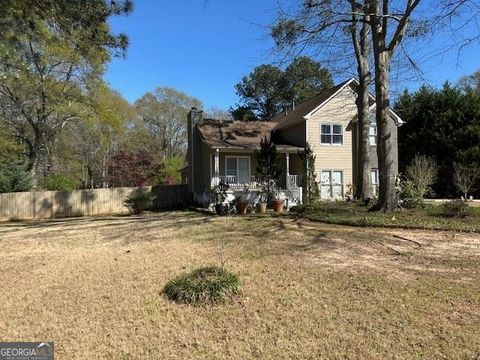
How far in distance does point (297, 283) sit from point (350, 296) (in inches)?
33.6

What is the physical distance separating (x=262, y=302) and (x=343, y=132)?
64.1 ft

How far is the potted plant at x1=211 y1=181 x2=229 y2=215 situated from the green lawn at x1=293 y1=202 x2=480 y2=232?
12.2ft

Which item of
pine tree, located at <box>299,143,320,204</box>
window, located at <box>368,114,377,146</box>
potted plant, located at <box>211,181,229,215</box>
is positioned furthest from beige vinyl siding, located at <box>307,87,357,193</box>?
potted plant, located at <box>211,181,229,215</box>

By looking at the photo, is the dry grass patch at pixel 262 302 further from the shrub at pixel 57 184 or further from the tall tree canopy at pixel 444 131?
the tall tree canopy at pixel 444 131

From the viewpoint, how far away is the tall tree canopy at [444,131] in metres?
25.8

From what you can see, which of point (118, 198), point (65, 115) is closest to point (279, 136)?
point (118, 198)

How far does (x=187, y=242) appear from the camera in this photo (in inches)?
367

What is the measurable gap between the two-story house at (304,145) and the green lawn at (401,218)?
7.02 meters

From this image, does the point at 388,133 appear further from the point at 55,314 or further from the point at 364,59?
the point at 55,314

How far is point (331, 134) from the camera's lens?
74.3ft

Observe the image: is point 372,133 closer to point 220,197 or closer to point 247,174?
point 247,174

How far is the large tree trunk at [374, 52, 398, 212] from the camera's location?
13.1 metres

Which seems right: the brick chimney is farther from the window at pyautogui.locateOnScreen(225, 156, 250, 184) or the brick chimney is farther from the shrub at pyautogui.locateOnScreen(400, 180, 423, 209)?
the shrub at pyautogui.locateOnScreen(400, 180, 423, 209)

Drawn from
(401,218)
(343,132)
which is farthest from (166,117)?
(401,218)
